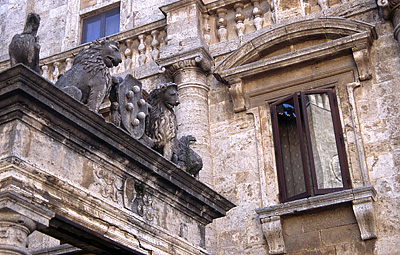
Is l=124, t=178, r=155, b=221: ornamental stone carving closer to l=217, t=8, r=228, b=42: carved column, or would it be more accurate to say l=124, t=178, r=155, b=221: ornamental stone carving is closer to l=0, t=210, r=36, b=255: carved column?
l=0, t=210, r=36, b=255: carved column

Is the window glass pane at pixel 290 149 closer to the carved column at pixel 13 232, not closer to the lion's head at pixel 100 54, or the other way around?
the lion's head at pixel 100 54

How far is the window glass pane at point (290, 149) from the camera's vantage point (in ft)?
33.0

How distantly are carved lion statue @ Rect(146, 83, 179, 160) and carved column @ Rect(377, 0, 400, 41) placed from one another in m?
4.47

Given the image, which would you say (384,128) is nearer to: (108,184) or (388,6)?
(388,6)

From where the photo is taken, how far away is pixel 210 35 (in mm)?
12234

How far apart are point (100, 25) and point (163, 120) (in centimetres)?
746

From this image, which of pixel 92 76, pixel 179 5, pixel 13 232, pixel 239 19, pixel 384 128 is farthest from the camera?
pixel 179 5

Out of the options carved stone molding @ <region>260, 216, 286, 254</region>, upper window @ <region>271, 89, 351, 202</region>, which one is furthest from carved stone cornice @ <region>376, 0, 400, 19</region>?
carved stone molding @ <region>260, 216, 286, 254</region>

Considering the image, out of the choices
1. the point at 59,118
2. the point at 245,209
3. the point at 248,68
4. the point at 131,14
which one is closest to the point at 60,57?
the point at 131,14

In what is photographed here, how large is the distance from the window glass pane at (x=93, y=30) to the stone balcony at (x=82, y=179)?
7851 millimetres

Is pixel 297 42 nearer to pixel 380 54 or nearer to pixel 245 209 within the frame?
pixel 380 54

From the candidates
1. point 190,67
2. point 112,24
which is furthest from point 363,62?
point 112,24

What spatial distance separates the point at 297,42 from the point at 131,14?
4.59 m

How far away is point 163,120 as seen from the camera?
774 cm
